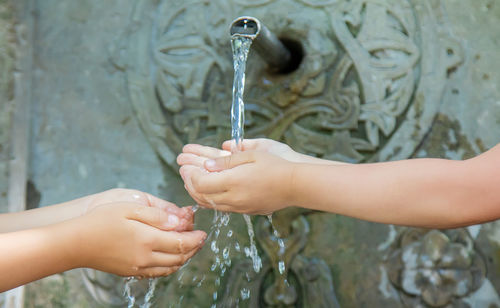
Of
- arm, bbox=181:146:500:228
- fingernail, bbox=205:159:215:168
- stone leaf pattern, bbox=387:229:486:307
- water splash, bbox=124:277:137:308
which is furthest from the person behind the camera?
water splash, bbox=124:277:137:308

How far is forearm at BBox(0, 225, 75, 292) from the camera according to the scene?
73 centimetres

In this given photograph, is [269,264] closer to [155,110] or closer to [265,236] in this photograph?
[265,236]

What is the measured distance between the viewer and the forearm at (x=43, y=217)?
0.87m

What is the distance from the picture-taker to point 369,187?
0.74 meters

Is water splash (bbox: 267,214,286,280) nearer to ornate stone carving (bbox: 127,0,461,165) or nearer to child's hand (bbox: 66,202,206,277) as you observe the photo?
ornate stone carving (bbox: 127,0,461,165)

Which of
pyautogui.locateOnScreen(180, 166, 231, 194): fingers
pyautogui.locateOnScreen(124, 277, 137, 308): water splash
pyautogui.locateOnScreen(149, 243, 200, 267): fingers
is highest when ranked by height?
pyautogui.locateOnScreen(180, 166, 231, 194): fingers

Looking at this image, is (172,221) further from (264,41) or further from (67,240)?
(264,41)

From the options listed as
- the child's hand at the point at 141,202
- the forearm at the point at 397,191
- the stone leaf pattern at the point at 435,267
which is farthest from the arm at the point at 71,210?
the stone leaf pattern at the point at 435,267

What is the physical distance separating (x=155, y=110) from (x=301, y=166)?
1.50 feet

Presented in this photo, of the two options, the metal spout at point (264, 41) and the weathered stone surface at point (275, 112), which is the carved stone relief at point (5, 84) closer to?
the weathered stone surface at point (275, 112)

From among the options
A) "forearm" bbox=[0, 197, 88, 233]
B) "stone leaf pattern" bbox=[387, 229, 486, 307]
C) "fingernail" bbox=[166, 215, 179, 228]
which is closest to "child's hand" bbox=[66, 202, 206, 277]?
"fingernail" bbox=[166, 215, 179, 228]

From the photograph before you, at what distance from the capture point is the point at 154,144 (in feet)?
3.68

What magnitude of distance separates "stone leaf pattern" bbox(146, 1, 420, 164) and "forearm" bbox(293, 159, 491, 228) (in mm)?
275

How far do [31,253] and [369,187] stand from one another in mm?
447
